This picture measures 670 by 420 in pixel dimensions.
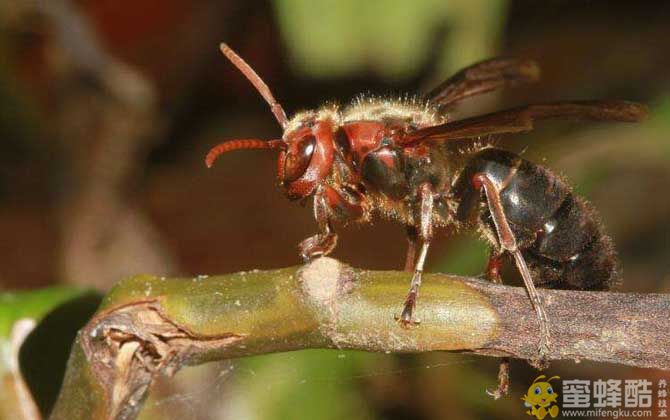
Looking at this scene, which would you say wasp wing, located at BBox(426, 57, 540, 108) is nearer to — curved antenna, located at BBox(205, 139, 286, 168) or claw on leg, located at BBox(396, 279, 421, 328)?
curved antenna, located at BBox(205, 139, 286, 168)

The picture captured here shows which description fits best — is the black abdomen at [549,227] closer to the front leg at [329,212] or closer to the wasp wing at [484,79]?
the front leg at [329,212]

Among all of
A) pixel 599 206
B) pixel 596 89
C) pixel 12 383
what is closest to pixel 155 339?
pixel 12 383

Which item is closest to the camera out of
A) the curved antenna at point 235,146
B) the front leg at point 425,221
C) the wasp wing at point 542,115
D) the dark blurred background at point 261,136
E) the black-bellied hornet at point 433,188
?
the wasp wing at point 542,115

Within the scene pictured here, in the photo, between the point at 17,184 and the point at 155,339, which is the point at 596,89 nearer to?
the point at 17,184

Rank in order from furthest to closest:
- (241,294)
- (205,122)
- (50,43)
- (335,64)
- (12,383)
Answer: (205,122), (50,43), (335,64), (12,383), (241,294)

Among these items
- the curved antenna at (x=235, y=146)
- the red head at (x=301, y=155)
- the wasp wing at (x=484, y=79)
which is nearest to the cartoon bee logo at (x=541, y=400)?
the red head at (x=301, y=155)

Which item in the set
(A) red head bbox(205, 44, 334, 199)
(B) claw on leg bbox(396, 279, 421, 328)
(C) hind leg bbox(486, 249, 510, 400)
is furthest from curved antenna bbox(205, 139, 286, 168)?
(B) claw on leg bbox(396, 279, 421, 328)
